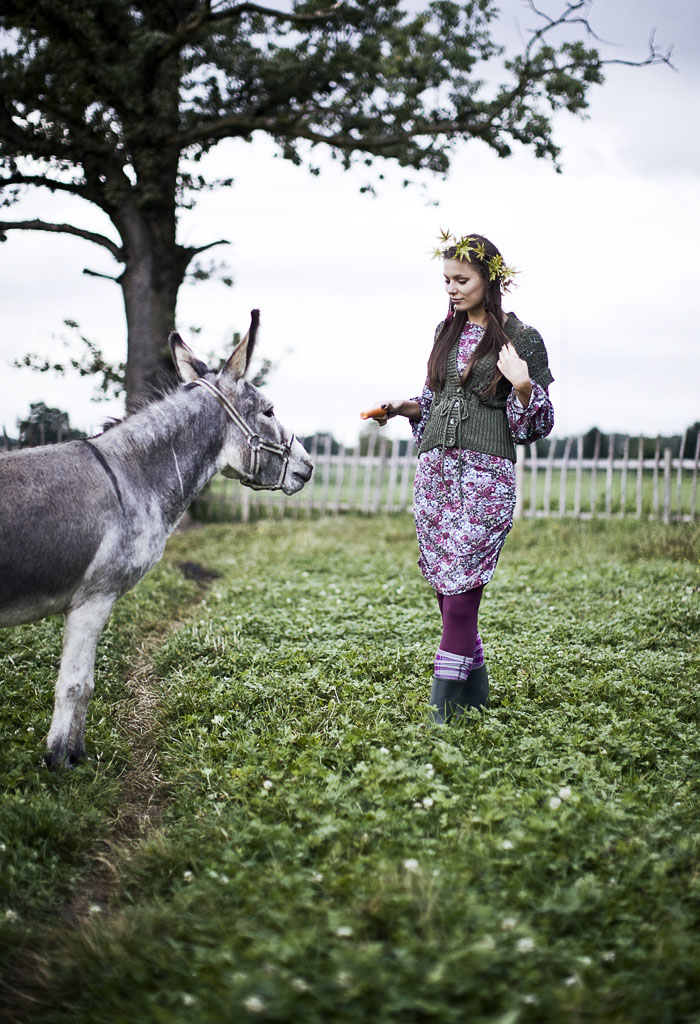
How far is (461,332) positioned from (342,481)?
13702mm

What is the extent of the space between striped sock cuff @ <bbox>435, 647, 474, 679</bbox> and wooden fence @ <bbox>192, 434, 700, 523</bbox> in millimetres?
11672

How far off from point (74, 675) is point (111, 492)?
3.20 ft

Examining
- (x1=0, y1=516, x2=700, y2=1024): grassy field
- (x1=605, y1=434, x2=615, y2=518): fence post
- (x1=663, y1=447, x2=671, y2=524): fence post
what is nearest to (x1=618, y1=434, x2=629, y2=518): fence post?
(x1=605, y1=434, x2=615, y2=518): fence post

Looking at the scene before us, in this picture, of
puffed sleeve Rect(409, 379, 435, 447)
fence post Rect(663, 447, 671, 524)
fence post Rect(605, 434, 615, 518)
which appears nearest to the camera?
puffed sleeve Rect(409, 379, 435, 447)

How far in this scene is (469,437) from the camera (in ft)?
13.7

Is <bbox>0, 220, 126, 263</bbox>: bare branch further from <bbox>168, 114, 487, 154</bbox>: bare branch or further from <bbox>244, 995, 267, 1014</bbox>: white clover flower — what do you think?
<bbox>244, 995, 267, 1014</bbox>: white clover flower

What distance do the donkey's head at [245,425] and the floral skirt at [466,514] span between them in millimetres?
925

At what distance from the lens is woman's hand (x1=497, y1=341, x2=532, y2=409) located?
3.87m

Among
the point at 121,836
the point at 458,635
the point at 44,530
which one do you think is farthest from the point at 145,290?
the point at 121,836

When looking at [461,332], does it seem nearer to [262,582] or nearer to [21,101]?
[262,582]

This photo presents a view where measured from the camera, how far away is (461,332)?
432cm

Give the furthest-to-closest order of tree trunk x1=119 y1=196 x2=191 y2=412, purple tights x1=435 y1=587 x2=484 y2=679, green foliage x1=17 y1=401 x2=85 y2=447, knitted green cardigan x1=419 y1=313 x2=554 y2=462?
1. green foliage x1=17 y1=401 x2=85 y2=447
2. tree trunk x1=119 y1=196 x2=191 y2=412
3. purple tights x1=435 y1=587 x2=484 y2=679
4. knitted green cardigan x1=419 y1=313 x2=554 y2=462

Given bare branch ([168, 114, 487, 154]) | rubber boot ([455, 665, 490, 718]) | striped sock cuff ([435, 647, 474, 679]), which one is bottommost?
rubber boot ([455, 665, 490, 718])

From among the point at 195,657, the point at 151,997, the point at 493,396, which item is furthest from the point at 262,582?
the point at 151,997
